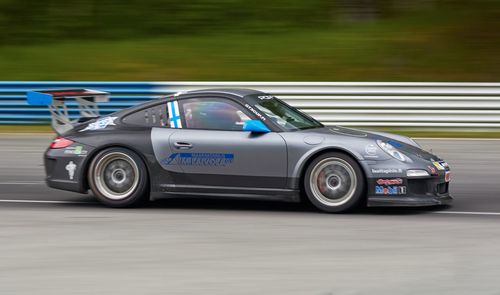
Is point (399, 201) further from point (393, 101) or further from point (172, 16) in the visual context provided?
point (172, 16)

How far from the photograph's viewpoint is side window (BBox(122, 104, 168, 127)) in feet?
29.3

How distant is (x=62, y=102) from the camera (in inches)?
385

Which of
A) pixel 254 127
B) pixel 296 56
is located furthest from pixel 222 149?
pixel 296 56

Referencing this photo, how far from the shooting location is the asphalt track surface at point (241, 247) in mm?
5730

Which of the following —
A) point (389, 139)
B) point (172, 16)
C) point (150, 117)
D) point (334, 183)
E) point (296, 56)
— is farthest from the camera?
point (172, 16)

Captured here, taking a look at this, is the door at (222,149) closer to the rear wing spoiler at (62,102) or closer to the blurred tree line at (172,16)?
the rear wing spoiler at (62,102)

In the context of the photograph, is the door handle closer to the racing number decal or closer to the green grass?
the racing number decal

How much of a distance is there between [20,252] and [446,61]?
15616 mm

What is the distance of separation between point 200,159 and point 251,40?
14.9 m

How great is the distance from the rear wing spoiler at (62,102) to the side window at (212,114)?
1358 millimetres

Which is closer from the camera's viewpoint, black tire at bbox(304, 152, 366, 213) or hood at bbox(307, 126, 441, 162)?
black tire at bbox(304, 152, 366, 213)

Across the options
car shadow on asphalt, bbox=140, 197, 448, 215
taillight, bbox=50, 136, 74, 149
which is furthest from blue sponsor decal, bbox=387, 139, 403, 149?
taillight, bbox=50, 136, 74, 149

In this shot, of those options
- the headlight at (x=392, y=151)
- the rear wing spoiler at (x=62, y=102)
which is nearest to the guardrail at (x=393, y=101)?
the rear wing spoiler at (x=62, y=102)

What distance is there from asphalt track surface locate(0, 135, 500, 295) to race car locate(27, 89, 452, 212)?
0.20 meters
